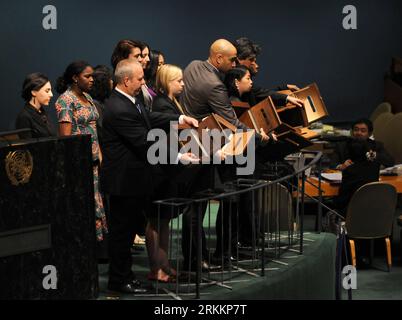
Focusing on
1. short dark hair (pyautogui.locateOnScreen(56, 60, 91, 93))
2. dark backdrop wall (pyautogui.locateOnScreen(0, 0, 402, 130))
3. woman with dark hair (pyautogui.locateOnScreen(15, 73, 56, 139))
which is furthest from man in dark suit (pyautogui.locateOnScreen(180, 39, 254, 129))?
dark backdrop wall (pyautogui.locateOnScreen(0, 0, 402, 130))

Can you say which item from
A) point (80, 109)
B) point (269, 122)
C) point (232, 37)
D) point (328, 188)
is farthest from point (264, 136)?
point (232, 37)

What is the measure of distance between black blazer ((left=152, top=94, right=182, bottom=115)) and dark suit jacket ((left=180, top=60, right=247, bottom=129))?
0.57 m

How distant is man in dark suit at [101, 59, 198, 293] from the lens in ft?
16.3

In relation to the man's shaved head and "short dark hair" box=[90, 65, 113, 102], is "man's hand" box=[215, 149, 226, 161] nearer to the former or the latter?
the man's shaved head

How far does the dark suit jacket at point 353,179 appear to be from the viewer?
24.2 feet

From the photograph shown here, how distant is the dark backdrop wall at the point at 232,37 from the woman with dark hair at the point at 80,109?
3.52 meters

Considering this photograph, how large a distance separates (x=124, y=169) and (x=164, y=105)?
0.55 meters

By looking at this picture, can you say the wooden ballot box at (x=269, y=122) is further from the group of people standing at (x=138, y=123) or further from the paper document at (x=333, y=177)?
the paper document at (x=333, y=177)

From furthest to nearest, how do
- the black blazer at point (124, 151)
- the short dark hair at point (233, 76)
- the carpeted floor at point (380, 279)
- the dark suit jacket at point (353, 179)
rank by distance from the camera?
1. the dark suit jacket at point (353, 179)
2. the carpeted floor at point (380, 279)
3. the short dark hair at point (233, 76)
4. the black blazer at point (124, 151)

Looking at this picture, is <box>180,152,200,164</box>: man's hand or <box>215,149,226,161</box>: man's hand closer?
<box>180,152,200,164</box>: man's hand

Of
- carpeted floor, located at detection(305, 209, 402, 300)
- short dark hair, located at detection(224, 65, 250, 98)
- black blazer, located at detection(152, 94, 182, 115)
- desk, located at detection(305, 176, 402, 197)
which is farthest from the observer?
desk, located at detection(305, 176, 402, 197)

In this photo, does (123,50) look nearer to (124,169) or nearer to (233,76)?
(233,76)

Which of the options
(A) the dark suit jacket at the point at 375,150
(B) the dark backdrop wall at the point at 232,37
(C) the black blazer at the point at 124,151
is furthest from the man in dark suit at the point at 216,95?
(B) the dark backdrop wall at the point at 232,37
